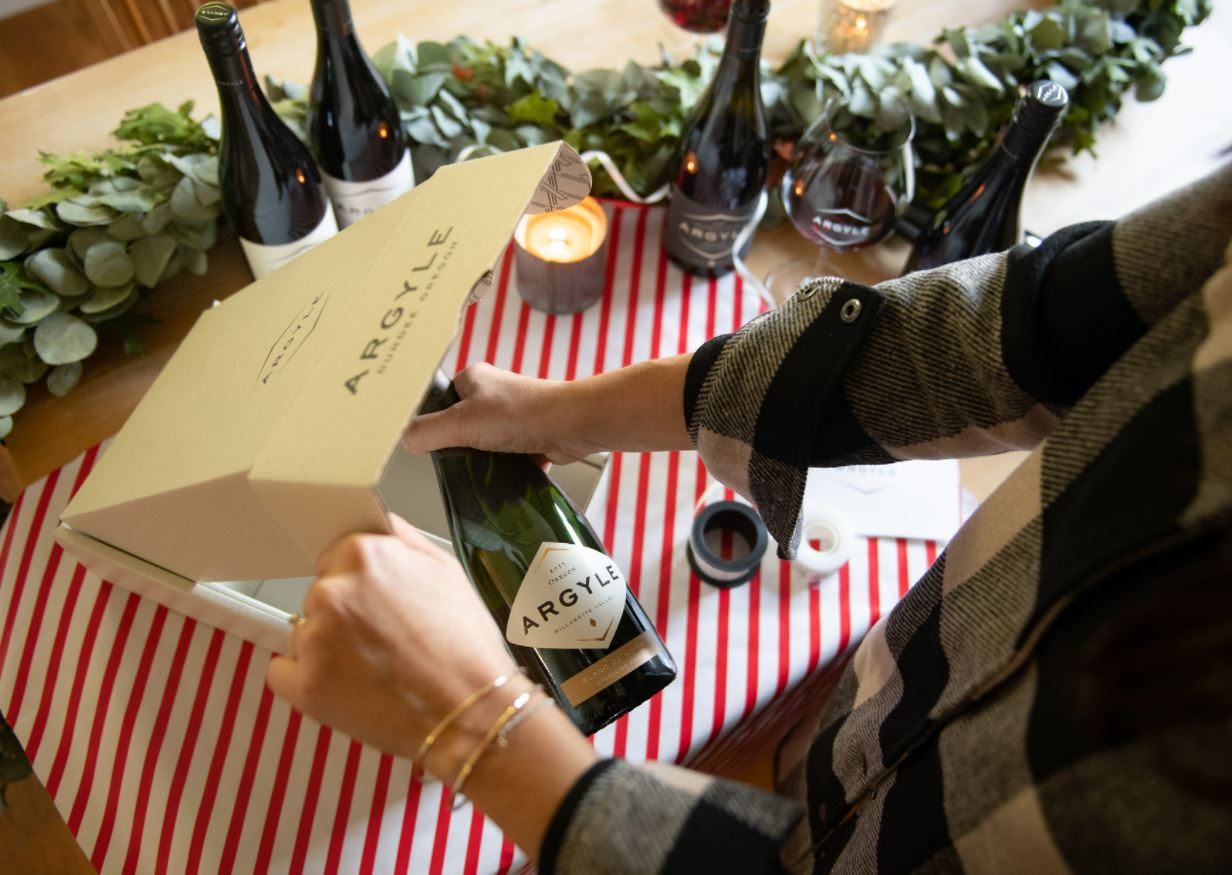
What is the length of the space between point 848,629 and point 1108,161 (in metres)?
0.72

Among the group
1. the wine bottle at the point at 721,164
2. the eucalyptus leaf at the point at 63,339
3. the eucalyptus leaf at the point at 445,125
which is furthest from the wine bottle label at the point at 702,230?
the eucalyptus leaf at the point at 63,339

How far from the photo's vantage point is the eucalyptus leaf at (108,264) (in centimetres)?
68

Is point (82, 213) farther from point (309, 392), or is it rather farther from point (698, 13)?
point (698, 13)

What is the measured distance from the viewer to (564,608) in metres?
0.51

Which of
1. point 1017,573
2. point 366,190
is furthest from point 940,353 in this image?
point 366,190

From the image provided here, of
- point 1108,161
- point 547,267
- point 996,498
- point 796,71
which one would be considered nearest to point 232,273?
point 547,267

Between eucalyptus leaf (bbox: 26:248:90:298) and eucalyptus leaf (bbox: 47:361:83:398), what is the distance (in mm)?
65

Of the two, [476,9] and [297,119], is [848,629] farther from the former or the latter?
[476,9]

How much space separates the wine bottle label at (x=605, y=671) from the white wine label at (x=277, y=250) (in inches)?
16.1

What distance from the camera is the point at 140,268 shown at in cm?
71

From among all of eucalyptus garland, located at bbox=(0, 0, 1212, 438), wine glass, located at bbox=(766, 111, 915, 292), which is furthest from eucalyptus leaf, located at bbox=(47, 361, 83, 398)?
wine glass, located at bbox=(766, 111, 915, 292)

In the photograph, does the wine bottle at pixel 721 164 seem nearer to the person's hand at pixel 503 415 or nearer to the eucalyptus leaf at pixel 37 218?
the person's hand at pixel 503 415

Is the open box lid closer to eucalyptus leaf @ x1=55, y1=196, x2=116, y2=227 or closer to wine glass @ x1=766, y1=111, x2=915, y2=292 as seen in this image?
eucalyptus leaf @ x1=55, y1=196, x2=116, y2=227

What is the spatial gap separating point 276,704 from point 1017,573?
506 mm
